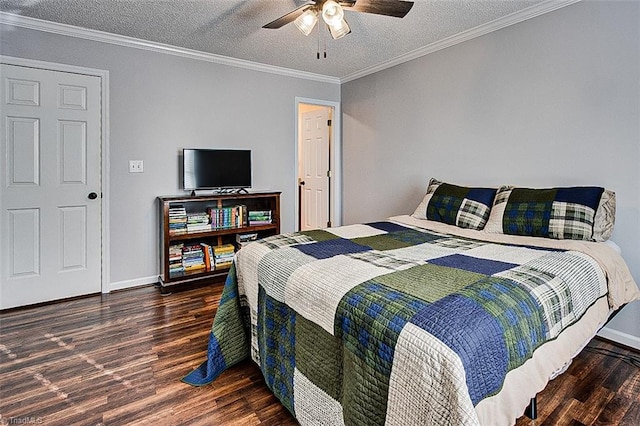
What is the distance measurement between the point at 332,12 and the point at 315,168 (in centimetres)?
314

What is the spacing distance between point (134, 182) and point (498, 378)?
3505mm

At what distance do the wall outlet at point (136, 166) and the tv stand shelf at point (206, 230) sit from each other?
0.36 metres

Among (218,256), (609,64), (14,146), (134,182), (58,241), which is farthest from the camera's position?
(218,256)

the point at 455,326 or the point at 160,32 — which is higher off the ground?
the point at 160,32

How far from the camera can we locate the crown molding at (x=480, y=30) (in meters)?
2.71

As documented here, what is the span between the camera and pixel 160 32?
3279mm

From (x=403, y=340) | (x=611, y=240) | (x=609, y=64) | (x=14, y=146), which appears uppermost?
(x=609, y=64)

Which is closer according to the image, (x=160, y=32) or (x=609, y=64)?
(x=609, y=64)

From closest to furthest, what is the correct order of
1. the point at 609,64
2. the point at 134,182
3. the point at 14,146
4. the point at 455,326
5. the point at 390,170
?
the point at 455,326 → the point at 609,64 → the point at 14,146 → the point at 134,182 → the point at 390,170

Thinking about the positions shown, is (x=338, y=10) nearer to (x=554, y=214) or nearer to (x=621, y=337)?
(x=554, y=214)

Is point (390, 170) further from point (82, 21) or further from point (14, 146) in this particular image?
point (14, 146)

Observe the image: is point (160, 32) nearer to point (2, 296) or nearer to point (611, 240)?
point (2, 296)

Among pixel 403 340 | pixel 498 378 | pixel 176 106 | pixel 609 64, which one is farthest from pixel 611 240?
pixel 176 106

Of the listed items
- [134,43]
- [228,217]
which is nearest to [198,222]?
[228,217]
